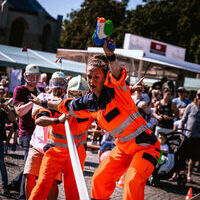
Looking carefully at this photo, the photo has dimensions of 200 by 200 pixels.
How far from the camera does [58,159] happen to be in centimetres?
380

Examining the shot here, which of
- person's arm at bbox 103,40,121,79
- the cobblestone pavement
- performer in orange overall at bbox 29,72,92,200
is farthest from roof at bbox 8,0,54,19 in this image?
person's arm at bbox 103,40,121,79

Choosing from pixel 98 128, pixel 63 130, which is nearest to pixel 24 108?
pixel 63 130

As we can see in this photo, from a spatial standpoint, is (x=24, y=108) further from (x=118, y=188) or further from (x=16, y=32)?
(x=16, y=32)

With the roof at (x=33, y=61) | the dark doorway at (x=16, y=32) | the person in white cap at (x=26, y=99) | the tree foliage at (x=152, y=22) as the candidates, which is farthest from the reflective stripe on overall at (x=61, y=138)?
the dark doorway at (x=16, y=32)

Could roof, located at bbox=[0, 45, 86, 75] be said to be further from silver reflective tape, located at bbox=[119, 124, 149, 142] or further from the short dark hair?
silver reflective tape, located at bbox=[119, 124, 149, 142]

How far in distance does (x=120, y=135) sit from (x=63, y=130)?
0.95m

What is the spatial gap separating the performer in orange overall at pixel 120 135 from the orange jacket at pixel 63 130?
623 millimetres

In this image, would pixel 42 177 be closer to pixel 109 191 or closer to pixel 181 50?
pixel 109 191

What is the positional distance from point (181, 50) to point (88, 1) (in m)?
23.5

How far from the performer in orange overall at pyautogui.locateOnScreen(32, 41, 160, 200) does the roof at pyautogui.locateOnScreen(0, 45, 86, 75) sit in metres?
10.9

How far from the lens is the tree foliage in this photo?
39594 mm

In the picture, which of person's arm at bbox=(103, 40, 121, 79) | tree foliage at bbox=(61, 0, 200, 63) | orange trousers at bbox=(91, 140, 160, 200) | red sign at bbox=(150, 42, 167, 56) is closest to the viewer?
person's arm at bbox=(103, 40, 121, 79)

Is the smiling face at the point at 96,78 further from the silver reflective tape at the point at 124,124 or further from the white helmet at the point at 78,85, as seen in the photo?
the white helmet at the point at 78,85

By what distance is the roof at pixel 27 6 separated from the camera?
4353cm
